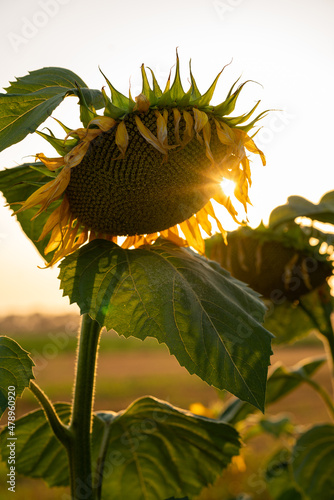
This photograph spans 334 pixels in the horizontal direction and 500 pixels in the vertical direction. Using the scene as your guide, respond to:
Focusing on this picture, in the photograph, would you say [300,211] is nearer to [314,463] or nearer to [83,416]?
[83,416]

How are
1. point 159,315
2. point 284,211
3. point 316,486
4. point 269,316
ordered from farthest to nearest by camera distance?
point 269,316
point 316,486
point 284,211
point 159,315

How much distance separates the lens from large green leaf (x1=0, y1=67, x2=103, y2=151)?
966mm

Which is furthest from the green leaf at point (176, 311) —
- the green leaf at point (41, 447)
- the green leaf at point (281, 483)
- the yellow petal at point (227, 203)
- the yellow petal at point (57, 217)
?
the green leaf at point (281, 483)

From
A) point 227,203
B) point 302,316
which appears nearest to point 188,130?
point 227,203

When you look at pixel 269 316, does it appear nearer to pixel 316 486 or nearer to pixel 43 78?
pixel 316 486

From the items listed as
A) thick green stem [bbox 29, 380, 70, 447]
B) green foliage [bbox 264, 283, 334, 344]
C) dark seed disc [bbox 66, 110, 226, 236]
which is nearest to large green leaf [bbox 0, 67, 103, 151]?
dark seed disc [bbox 66, 110, 226, 236]

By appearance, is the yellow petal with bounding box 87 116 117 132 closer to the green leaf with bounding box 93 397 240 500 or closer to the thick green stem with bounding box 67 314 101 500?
the thick green stem with bounding box 67 314 101 500

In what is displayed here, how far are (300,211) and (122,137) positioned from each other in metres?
0.69

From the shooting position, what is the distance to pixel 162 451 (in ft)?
4.82

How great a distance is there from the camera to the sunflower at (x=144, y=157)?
1021mm

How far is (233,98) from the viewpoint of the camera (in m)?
1.07

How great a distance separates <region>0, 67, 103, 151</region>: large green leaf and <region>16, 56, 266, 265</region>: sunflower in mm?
46

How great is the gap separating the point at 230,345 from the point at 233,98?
460 mm

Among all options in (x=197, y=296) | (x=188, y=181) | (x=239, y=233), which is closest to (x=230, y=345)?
Answer: (x=197, y=296)
